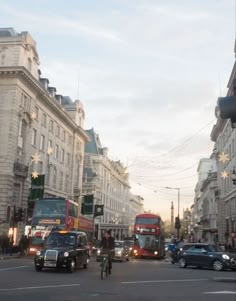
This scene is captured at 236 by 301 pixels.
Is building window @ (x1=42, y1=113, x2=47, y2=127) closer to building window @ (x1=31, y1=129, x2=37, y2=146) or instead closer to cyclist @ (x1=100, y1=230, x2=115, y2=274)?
building window @ (x1=31, y1=129, x2=37, y2=146)

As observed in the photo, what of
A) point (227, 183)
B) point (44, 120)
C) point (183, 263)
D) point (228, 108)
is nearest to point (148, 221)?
point (183, 263)

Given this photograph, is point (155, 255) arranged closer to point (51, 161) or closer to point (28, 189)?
point (28, 189)

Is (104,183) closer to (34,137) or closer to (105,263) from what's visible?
(34,137)

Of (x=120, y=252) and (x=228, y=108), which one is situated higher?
(x=228, y=108)

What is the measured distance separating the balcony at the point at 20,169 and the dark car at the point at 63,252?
25874mm

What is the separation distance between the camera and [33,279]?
1541 cm

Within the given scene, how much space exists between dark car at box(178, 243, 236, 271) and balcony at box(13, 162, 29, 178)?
24.7 m

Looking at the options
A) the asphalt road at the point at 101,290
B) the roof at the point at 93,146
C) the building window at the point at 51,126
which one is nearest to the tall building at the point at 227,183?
the building window at the point at 51,126

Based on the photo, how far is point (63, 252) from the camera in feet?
62.5

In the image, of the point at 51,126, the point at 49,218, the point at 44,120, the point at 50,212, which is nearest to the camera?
the point at 49,218

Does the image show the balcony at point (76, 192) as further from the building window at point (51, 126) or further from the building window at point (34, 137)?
the building window at point (34, 137)

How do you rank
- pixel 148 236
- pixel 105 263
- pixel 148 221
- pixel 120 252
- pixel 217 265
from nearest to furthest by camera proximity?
pixel 105 263
pixel 217 265
pixel 120 252
pixel 148 236
pixel 148 221

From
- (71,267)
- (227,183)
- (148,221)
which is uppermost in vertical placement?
(227,183)

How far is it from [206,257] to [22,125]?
98.4 ft
